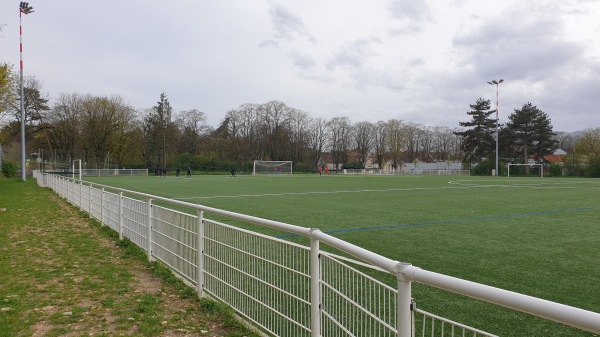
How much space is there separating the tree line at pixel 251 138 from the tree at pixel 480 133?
0.17 meters

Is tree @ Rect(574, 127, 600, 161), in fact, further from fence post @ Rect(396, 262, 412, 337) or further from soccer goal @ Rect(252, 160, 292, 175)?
fence post @ Rect(396, 262, 412, 337)

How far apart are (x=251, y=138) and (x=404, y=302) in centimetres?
8564

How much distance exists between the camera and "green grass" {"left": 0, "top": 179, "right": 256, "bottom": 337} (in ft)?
13.9

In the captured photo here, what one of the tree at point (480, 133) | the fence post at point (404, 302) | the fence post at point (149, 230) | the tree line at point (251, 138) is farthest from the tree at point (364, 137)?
the fence post at point (404, 302)

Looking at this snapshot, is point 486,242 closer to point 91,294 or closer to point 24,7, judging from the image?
point 91,294

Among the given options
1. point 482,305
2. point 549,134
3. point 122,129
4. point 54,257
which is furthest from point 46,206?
point 549,134

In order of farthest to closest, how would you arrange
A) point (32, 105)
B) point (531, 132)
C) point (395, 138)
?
point (395, 138), point (531, 132), point (32, 105)

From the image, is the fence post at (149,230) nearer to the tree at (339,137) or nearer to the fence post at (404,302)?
the fence post at (404,302)

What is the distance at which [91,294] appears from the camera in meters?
5.29

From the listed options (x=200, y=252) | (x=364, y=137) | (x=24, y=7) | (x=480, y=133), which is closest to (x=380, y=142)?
(x=364, y=137)

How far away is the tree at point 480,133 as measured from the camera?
74000 mm

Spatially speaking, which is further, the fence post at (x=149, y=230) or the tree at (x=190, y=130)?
the tree at (x=190, y=130)

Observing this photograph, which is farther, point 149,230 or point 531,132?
point 531,132

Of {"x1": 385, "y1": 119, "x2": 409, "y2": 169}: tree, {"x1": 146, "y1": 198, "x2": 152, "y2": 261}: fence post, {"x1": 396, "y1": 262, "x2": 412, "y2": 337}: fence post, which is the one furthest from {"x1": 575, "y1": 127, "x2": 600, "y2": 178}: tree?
{"x1": 396, "y1": 262, "x2": 412, "y2": 337}: fence post
